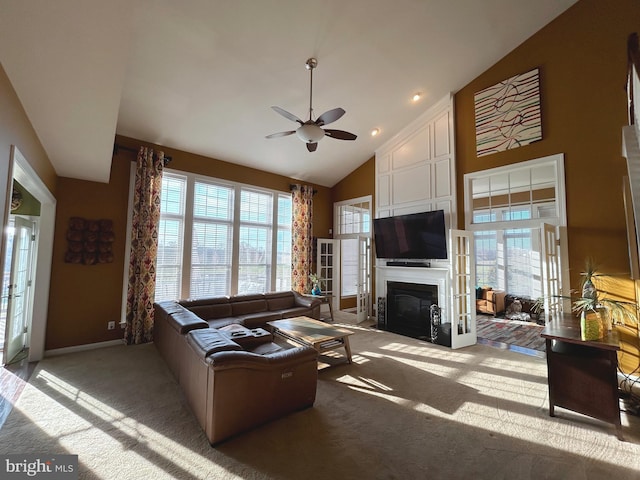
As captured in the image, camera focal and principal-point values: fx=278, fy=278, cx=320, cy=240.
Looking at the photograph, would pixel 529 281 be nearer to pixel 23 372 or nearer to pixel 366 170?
pixel 366 170

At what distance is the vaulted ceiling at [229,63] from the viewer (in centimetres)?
192

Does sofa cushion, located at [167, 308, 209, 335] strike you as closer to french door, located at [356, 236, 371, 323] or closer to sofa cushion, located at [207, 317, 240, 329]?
sofa cushion, located at [207, 317, 240, 329]

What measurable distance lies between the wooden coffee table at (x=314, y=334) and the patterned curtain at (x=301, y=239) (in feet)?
7.36

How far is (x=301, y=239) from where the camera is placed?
6.62m

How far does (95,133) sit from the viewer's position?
2959mm

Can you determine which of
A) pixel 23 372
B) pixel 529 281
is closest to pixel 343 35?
pixel 23 372

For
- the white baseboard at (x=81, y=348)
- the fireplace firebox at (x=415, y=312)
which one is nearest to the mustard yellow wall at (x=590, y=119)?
the fireplace firebox at (x=415, y=312)

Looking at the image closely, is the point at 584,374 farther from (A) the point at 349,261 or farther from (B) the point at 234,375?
(A) the point at 349,261

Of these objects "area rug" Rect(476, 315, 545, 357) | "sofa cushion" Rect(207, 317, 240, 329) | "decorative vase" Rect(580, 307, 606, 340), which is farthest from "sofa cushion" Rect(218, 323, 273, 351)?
"area rug" Rect(476, 315, 545, 357)

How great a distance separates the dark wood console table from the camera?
226 centimetres

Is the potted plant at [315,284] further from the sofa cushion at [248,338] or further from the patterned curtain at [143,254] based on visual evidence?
the patterned curtain at [143,254]

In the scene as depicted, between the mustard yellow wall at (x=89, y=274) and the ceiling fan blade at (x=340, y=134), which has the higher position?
the ceiling fan blade at (x=340, y=134)

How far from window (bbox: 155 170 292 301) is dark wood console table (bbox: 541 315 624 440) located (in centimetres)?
490

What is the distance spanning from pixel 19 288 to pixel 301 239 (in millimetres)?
4684
